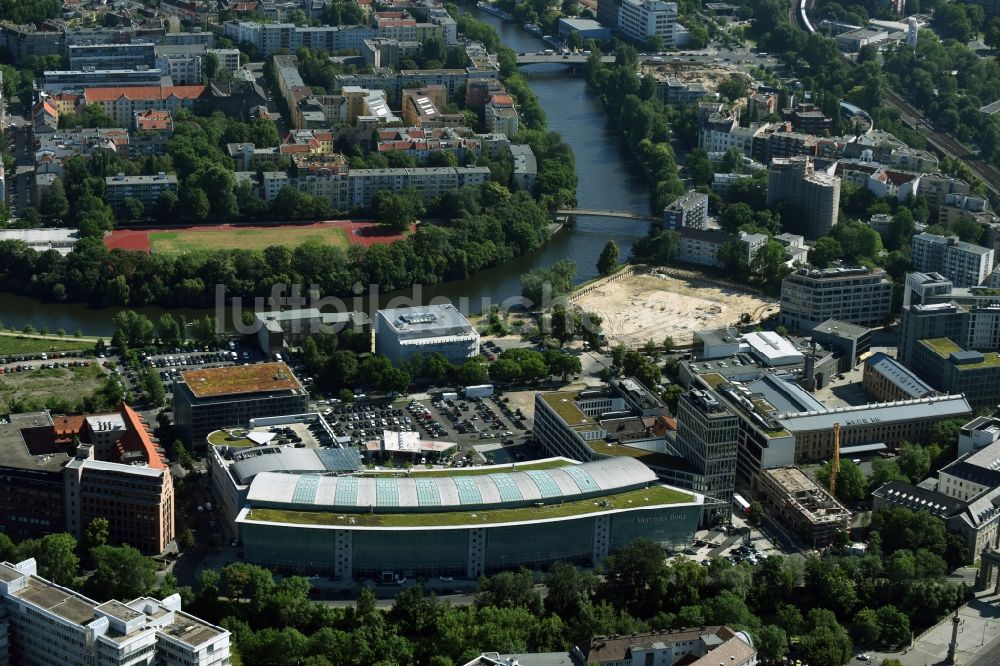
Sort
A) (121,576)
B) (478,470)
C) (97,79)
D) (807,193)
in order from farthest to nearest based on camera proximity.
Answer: (97,79) < (807,193) < (478,470) < (121,576)

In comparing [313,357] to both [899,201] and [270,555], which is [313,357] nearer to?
[270,555]

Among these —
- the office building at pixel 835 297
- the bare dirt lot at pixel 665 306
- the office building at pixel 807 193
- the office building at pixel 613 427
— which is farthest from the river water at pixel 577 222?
the office building at pixel 613 427

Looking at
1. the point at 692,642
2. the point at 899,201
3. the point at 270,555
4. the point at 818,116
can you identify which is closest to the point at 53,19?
the point at 818,116

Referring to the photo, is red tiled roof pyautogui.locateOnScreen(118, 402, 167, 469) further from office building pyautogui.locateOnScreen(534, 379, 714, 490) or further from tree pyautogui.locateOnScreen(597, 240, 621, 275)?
tree pyautogui.locateOnScreen(597, 240, 621, 275)

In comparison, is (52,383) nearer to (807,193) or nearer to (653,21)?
(807,193)

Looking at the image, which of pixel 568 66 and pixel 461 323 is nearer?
pixel 461 323

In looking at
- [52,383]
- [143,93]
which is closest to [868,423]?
[52,383]
